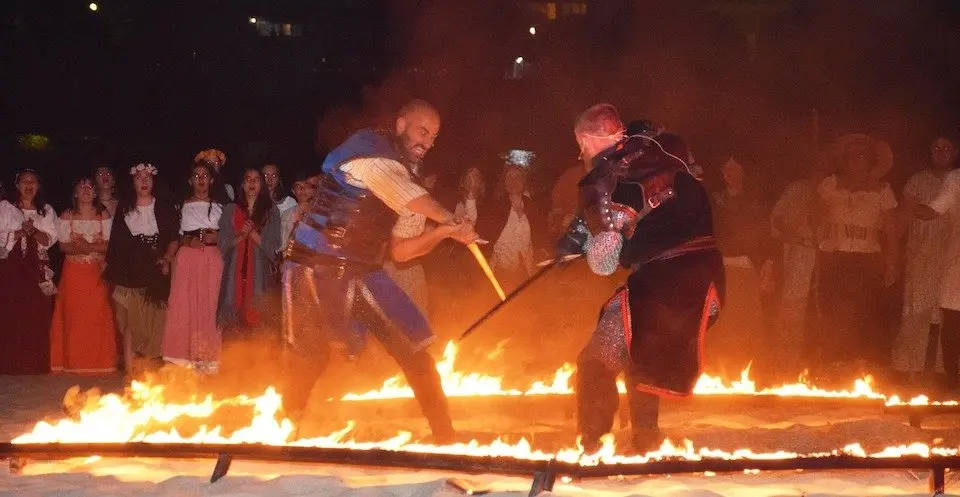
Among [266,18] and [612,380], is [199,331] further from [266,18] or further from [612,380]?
[266,18]

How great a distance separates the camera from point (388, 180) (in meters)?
5.62

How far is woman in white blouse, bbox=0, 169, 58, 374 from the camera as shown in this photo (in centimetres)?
980

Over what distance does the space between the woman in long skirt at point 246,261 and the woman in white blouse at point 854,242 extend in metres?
4.42

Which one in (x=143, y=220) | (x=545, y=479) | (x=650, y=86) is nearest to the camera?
(x=545, y=479)

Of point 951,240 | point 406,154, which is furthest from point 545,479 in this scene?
point 951,240

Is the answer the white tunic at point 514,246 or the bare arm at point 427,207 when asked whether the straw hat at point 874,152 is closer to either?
the white tunic at point 514,246

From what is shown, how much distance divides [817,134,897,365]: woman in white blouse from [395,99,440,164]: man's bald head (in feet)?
14.7

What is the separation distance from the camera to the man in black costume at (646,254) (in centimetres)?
516

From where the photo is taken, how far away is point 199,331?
954 centimetres

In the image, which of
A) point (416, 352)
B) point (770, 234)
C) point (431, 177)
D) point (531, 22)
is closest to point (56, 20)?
point (531, 22)

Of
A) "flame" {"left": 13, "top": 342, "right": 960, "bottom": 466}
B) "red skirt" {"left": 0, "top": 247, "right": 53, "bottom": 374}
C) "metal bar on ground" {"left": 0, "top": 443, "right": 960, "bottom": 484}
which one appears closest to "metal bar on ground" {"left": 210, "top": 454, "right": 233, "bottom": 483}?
"metal bar on ground" {"left": 0, "top": 443, "right": 960, "bottom": 484}

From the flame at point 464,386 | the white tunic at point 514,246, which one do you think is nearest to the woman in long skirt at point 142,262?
the white tunic at point 514,246

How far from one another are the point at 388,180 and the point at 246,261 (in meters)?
4.40

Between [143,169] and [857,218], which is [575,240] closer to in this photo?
[857,218]
